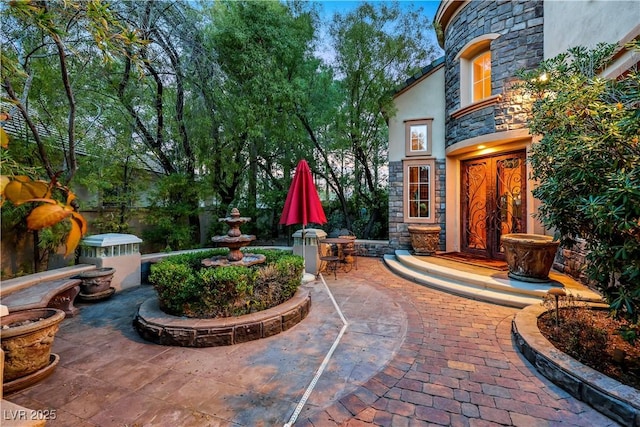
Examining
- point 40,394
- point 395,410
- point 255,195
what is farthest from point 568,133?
point 255,195

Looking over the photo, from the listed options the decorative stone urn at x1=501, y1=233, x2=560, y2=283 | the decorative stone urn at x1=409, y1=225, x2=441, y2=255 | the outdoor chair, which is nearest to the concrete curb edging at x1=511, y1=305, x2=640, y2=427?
the decorative stone urn at x1=501, y1=233, x2=560, y2=283

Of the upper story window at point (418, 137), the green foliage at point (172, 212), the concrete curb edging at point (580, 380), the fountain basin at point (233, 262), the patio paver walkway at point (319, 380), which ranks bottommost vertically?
the patio paver walkway at point (319, 380)

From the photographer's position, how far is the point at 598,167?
270 cm

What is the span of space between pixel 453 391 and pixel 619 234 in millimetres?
2050

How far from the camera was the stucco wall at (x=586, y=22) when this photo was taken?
12.4ft

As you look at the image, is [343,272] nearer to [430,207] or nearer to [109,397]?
[430,207]

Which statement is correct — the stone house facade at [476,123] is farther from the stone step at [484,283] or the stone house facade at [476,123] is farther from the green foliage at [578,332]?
the green foliage at [578,332]

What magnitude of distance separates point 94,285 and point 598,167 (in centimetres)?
690

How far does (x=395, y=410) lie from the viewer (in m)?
2.31

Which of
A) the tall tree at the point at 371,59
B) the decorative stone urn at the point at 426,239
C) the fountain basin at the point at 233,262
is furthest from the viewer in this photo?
the tall tree at the point at 371,59

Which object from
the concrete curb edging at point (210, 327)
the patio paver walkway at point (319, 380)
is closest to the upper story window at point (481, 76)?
the patio paver walkway at point (319, 380)

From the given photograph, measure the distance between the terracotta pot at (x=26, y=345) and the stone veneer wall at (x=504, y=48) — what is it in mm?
8020

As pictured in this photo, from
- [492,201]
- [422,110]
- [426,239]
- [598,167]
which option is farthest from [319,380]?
[422,110]

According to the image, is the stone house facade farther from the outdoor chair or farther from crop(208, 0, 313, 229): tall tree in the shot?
crop(208, 0, 313, 229): tall tree
